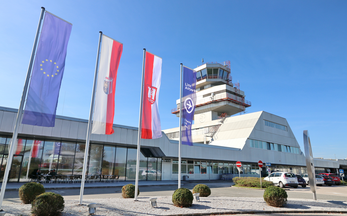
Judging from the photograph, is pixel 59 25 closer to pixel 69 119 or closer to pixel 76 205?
pixel 76 205

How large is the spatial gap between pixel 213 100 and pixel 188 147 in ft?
75.3

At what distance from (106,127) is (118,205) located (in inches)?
149

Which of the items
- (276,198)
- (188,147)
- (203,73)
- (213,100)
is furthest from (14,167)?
(203,73)

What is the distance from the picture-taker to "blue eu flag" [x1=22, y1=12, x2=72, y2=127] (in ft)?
29.5

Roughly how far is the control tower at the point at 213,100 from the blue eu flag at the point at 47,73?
135 ft

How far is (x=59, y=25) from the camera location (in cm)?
1001

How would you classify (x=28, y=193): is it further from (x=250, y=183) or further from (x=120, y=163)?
(x=250, y=183)

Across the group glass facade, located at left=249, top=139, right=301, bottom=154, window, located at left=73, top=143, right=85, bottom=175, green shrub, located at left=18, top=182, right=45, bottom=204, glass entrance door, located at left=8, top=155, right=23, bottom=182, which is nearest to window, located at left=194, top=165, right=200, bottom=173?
glass facade, located at left=249, top=139, right=301, bottom=154

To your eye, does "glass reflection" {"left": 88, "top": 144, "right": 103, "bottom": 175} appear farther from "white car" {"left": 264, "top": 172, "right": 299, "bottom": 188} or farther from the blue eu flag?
"white car" {"left": 264, "top": 172, "right": 299, "bottom": 188}

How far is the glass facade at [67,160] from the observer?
20391mm

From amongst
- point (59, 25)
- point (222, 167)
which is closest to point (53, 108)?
point (59, 25)

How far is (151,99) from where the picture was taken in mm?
12828

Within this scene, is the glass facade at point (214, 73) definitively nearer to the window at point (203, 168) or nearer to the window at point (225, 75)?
the window at point (225, 75)

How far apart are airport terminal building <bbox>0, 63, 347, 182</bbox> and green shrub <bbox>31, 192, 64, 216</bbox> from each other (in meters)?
12.8
